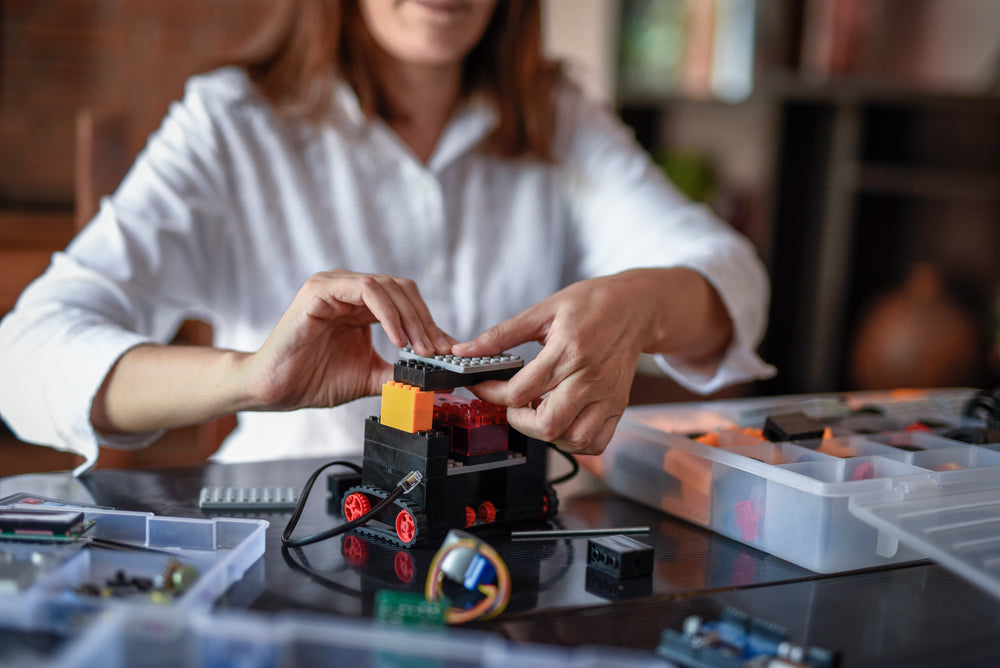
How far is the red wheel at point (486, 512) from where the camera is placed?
0.75 m

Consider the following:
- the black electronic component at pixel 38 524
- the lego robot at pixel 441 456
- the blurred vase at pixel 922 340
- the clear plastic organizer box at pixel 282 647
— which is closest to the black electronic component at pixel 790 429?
the lego robot at pixel 441 456

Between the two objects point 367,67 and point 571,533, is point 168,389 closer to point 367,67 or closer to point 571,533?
point 571,533

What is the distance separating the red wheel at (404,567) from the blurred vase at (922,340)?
2.07 m

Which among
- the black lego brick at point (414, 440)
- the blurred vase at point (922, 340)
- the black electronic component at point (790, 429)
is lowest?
the blurred vase at point (922, 340)

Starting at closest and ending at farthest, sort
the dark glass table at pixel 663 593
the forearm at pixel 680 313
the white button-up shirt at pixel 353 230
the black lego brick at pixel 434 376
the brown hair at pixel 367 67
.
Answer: the dark glass table at pixel 663 593 → the black lego brick at pixel 434 376 → the forearm at pixel 680 313 → the white button-up shirt at pixel 353 230 → the brown hair at pixel 367 67

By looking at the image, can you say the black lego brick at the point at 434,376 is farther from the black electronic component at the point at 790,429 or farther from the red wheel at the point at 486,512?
the black electronic component at the point at 790,429

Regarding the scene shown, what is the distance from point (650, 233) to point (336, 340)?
607 millimetres

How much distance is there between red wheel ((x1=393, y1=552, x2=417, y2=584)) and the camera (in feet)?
2.12

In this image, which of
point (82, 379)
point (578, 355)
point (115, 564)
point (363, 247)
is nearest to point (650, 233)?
point (363, 247)

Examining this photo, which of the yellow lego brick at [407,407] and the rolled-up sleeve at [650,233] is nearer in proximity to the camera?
the yellow lego brick at [407,407]

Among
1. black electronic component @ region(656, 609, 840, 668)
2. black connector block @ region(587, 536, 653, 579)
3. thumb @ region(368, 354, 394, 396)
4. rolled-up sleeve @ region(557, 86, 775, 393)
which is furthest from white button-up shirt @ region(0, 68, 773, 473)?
black electronic component @ region(656, 609, 840, 668)

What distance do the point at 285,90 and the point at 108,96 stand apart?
149 cm

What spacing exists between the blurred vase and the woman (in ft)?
4.47

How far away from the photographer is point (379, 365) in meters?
0.83
